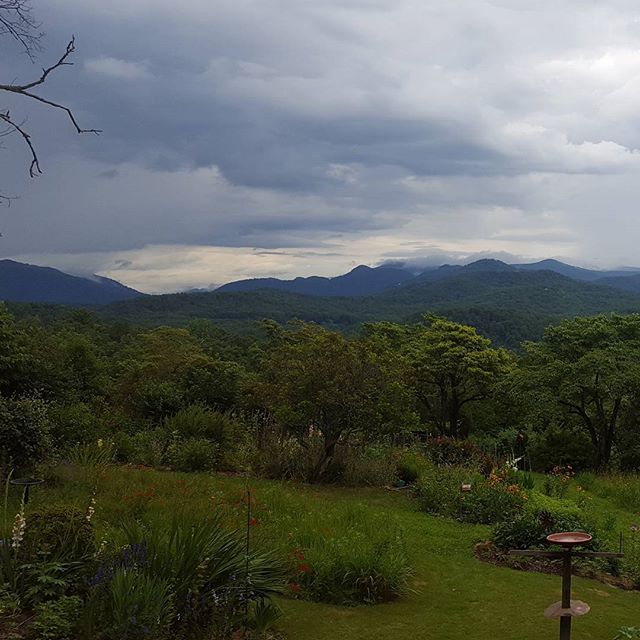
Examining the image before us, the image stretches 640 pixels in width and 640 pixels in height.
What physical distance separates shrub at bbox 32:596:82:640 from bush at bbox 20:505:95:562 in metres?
0.46

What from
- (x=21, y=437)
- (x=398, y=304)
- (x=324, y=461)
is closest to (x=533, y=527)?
(x=324, y=461)

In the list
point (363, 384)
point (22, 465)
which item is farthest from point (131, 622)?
point (363, 384)

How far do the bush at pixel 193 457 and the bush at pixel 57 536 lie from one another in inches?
283

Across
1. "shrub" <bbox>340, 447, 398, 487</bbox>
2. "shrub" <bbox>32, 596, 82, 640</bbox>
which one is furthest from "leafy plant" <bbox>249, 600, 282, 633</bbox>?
"shrub" <bbox>340, 447, 398, 487</bbox>

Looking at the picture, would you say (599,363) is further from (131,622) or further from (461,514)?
(131,622)

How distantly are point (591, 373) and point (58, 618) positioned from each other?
16578 mm

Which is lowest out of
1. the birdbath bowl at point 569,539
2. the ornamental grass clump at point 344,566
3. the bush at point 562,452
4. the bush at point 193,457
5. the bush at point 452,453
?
the bush at point 562,452

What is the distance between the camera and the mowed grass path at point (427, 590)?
16.8 ft

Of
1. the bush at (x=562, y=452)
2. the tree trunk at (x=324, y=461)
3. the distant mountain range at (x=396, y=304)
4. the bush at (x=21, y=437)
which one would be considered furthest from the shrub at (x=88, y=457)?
the distant mountain range at (x=396, y=304)

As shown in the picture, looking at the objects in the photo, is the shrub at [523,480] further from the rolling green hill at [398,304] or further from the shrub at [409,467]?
the rolling green hill at [398,304]

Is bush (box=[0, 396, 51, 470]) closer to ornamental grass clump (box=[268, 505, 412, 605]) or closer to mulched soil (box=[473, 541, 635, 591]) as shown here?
ornamental grass clump (box=[268, 505, 412, 605])

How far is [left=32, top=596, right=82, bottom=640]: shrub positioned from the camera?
404 centimetres

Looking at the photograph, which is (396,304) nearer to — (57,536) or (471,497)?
(471,497)

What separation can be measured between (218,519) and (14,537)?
63.9 inches
